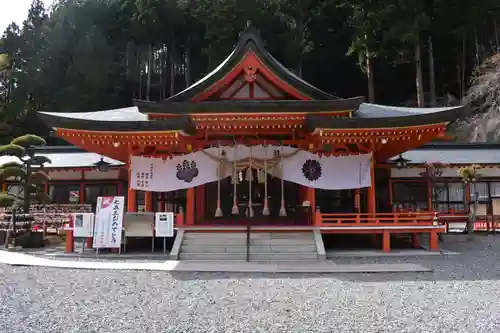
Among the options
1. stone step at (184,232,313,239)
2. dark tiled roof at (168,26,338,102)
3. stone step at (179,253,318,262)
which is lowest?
stone step at (179,253,318,262)

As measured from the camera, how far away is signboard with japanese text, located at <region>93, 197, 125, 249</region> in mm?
10688

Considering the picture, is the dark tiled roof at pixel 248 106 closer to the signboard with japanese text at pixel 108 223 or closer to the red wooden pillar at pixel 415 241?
the signboard with japanese text at pixel 108 223

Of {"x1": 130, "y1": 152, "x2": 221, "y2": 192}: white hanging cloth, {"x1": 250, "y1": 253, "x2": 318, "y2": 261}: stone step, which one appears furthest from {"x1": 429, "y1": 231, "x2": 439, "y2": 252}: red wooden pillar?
{"x1": 130, "y1": 152, "x2": 221, "y2": 192}: white hanging cloth

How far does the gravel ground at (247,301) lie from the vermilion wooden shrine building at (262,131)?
295 cm

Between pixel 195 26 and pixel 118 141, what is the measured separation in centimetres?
2631

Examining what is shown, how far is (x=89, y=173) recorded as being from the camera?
57.6 ft

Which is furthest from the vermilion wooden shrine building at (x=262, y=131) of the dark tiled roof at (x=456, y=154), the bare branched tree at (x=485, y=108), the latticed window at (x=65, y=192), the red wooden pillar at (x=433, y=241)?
the bare branched tree at (x=485, y=108)

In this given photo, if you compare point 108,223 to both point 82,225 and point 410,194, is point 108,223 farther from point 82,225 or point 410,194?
point 410,194

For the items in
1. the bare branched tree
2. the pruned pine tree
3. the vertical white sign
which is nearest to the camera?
the vertical white sign

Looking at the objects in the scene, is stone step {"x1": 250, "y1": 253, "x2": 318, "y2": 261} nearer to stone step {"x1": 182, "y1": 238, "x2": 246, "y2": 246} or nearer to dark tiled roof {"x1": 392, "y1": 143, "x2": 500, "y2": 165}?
stone step {"x1": 182, "y1": 238, "x2": 246, "y2": 246}

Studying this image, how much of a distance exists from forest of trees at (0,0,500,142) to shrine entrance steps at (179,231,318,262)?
19.6 metres

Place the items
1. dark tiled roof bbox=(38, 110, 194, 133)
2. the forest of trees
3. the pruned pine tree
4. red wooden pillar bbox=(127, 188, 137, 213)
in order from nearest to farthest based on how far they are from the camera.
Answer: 1. dark tiled roof bbox=(38, 110, 194, 133)
2. red wooden pillar bbox=(127, 188, 137, 213)
3. the pruned pine tree
4. the forest of trees

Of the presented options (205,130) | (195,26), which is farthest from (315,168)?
(195,26)

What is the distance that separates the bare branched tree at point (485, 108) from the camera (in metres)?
20.7
